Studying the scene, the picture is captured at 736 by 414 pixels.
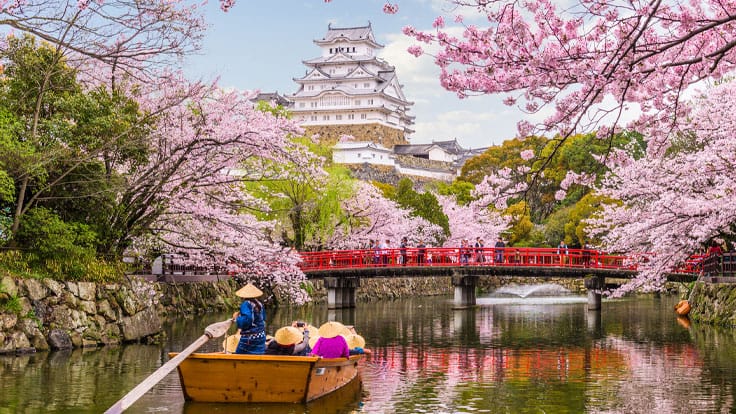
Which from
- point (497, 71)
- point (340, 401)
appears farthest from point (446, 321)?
point (497, 71)

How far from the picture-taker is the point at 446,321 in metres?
30.9

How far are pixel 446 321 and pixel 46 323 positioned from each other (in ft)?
52.1

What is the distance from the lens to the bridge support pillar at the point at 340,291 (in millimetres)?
37750

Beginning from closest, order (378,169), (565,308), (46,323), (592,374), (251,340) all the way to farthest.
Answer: (251,340) < (592,374) < (46,323) < (565,308) < (378,169)

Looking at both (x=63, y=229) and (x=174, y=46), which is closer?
(x=174, y=46)

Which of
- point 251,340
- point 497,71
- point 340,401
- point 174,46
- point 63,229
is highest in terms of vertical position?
point 174,46

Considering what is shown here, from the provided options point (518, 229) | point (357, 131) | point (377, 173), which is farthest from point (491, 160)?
point (357, 131)

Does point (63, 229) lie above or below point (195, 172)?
below

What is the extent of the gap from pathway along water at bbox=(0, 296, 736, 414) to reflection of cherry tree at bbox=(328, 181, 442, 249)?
1449 cm

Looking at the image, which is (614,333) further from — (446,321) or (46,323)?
(46,323)

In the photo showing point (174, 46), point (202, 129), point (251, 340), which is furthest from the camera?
point (202, 129)

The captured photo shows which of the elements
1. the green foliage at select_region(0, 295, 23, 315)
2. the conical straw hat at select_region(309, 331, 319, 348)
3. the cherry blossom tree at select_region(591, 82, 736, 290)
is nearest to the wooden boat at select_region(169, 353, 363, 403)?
the conical straw hat at select_region(309, 331, 319, 348)

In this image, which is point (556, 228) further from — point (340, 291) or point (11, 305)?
point (11, 305)

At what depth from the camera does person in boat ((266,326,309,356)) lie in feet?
43.2
